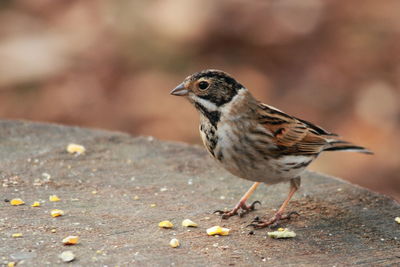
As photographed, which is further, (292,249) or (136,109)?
(136,109)

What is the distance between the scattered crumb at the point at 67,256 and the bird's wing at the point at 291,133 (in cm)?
189

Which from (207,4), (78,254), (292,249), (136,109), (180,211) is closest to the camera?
(78,254)

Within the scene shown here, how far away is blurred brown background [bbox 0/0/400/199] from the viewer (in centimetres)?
1130

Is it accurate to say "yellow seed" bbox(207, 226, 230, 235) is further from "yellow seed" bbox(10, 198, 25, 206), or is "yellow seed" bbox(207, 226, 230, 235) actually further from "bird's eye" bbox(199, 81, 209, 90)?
"yellow seed" bbox(10, 198, 25, 206)

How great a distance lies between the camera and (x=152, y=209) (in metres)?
5.54

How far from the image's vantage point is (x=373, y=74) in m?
12.3

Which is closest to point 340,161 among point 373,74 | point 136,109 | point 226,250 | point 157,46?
point 373,74

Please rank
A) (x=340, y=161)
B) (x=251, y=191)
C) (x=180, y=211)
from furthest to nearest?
1. (x=340, y=161)
2. (x=251, y=191)
3. (x=180, y=211)

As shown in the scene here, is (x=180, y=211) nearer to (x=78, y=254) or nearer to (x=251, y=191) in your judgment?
(x=251, y=191)

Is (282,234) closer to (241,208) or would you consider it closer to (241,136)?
(241,208)

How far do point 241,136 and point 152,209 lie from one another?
33.1 inches

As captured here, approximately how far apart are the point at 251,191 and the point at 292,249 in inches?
40.4

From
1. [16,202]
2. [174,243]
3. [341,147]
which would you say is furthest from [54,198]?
[341,147]

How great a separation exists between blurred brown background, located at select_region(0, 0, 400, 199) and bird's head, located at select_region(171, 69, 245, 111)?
16.0 ft
